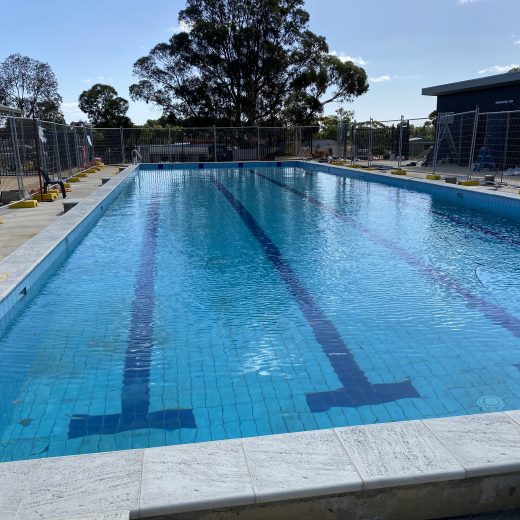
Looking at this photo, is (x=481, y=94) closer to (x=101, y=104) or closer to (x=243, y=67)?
(x=243, y=67)

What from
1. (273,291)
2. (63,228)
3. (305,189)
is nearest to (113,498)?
(273,291)

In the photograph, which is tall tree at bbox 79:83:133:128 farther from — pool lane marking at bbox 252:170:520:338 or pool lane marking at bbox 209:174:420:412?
pool lane marking at bbox 209:174:420:412

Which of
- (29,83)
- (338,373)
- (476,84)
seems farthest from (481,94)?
(29,83)

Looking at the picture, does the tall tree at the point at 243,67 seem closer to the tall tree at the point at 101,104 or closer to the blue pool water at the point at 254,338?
the tall tree at the point at 101,104

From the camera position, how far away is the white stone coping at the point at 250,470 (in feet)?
5.49

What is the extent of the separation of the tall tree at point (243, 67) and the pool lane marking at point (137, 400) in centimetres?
2643

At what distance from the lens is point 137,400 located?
3004 millimetres

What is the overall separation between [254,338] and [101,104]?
46.0 metres

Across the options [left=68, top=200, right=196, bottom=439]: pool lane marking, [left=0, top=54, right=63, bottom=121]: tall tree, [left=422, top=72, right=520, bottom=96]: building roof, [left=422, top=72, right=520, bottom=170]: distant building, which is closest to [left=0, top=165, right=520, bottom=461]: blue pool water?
[left=68, top=200, right=196, bottom=439]: pool lane marking

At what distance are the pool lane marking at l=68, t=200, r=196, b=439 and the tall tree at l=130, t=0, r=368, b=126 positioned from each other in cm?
2643

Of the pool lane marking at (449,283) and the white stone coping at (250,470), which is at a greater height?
the white stone coping at (250,470)

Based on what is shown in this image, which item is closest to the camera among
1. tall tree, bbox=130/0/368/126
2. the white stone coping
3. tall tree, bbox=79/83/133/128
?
the white stone coping

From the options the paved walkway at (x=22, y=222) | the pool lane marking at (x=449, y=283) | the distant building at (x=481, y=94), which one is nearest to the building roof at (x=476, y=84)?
the distant building at (x=481, y=94)

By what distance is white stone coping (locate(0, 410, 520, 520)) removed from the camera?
5.49 ft
